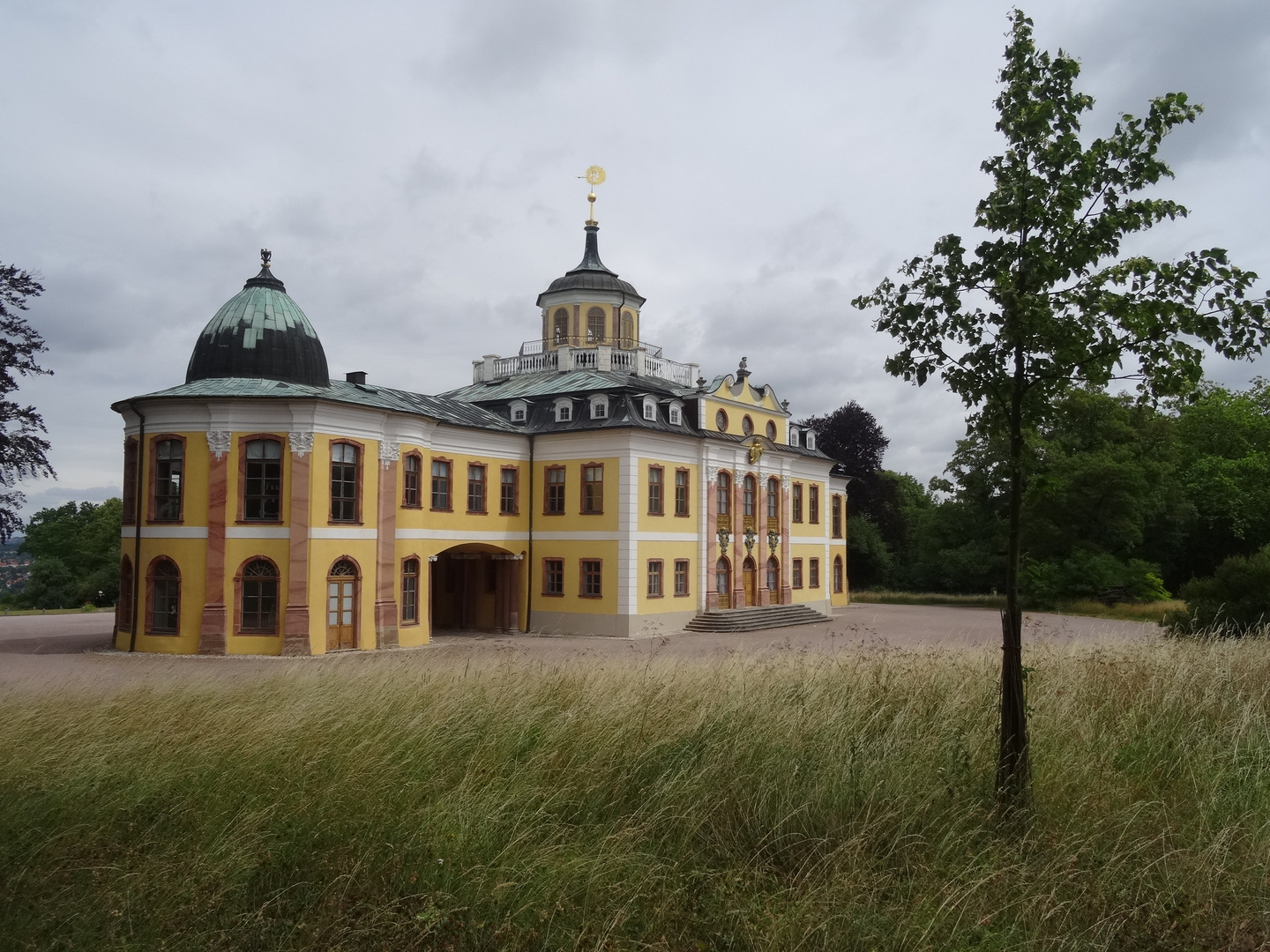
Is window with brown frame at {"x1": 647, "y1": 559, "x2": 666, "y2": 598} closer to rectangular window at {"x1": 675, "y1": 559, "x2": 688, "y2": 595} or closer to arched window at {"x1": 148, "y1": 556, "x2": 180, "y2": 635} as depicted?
rectangular window at {"x1": 675, "y1": 559, "x2": 688, "y2": 595}

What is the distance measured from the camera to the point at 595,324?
42906mm

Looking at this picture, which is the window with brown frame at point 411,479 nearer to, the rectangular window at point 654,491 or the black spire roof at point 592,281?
the rectangular window at point 654,491

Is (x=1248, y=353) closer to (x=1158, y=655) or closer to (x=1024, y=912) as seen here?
(x=1024, y=912)

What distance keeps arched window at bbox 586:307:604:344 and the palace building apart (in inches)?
3.4

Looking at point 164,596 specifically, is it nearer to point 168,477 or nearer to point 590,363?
point 168,477

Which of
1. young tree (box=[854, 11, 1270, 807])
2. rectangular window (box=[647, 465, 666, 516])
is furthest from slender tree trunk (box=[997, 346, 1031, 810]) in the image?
rectangular window (box=[647, 465, 666, 516])

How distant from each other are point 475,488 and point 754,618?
11.6m

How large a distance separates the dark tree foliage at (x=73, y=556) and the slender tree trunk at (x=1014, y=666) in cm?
5144

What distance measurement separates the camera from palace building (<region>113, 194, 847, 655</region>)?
86.4 ft

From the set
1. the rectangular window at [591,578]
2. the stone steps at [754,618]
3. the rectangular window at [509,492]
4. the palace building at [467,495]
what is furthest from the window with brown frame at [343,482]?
the stone steps at [754,618]

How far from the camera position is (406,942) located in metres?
5.34

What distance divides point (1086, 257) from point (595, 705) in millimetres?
5579

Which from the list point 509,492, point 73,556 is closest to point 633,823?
point 509,492

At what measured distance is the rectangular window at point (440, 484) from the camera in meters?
31.3
